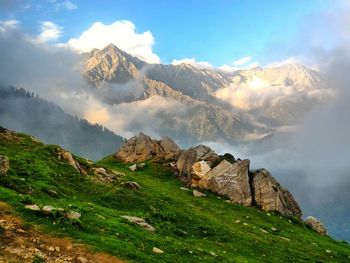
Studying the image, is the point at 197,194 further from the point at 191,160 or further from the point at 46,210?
the point at 46,210

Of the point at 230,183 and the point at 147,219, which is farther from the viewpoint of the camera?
the point at 230,183

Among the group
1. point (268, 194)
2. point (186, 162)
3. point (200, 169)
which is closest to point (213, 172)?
point (200, 169)

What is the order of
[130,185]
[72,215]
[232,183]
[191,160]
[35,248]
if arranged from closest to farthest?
1. [35,248]
2. [72,215]
3. [130,185]
4. [232,183]
5. [191,160]

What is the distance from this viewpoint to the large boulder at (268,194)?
8209 centimetres

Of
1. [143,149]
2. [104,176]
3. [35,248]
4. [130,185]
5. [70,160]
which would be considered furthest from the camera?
[143,149]

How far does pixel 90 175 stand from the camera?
205ft

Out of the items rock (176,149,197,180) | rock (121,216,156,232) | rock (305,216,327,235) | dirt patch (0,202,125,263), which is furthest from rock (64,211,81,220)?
rock (305,216,327,235)

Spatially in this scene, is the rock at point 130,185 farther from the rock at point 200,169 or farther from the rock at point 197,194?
the rock at point 200,169

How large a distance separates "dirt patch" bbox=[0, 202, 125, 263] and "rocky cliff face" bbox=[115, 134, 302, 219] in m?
54.3

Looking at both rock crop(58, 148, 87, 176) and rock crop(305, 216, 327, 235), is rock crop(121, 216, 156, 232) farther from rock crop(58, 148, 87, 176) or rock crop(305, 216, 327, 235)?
rock crop(305, 216, 327, 235)

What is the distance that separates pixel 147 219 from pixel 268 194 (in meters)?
44.3

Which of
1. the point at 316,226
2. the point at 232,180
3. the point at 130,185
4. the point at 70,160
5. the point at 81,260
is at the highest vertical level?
the point at 232,180

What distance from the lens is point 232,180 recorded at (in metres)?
82.8

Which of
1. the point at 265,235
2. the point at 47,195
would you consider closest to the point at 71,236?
the point at 47,195
